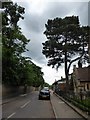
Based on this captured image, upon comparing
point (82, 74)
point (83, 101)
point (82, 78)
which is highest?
point (82, 74)

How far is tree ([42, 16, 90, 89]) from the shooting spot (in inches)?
2144

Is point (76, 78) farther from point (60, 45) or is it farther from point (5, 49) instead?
point (5, 49)

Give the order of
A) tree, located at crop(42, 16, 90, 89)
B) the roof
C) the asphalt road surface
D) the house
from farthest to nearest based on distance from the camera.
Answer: the roof
the house
tree, located at crop(42, 16, 90, 89)
the asphalt road surface

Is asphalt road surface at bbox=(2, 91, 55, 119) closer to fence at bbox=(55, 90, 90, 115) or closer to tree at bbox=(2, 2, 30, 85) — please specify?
fence at bbox=(55, 90, 90, 115)

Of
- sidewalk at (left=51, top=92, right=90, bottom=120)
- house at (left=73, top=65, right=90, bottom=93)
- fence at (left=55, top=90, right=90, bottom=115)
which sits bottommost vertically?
sidewalk at (left=51, top=92, right=90, bottom=120)

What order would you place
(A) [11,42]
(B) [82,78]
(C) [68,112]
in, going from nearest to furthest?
(C) [68,112], (A) [11,42], (B) [82,78]

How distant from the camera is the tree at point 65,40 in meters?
54.5

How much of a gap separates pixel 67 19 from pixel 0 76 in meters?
21.0

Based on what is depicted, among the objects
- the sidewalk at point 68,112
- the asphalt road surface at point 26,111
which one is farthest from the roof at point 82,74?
the sidewalk at point 68,112

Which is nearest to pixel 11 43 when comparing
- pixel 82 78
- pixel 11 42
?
pixel 11 42

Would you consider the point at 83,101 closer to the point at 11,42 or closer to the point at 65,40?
the point at 11,42

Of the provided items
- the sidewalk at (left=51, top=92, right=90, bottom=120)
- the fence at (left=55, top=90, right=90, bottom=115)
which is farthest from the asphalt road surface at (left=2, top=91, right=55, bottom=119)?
the fence at (left=55, top=90, right=90, bottom=115)

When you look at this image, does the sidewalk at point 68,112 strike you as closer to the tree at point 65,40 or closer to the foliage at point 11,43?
the foliage at point 11,43

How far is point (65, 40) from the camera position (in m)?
56.8
